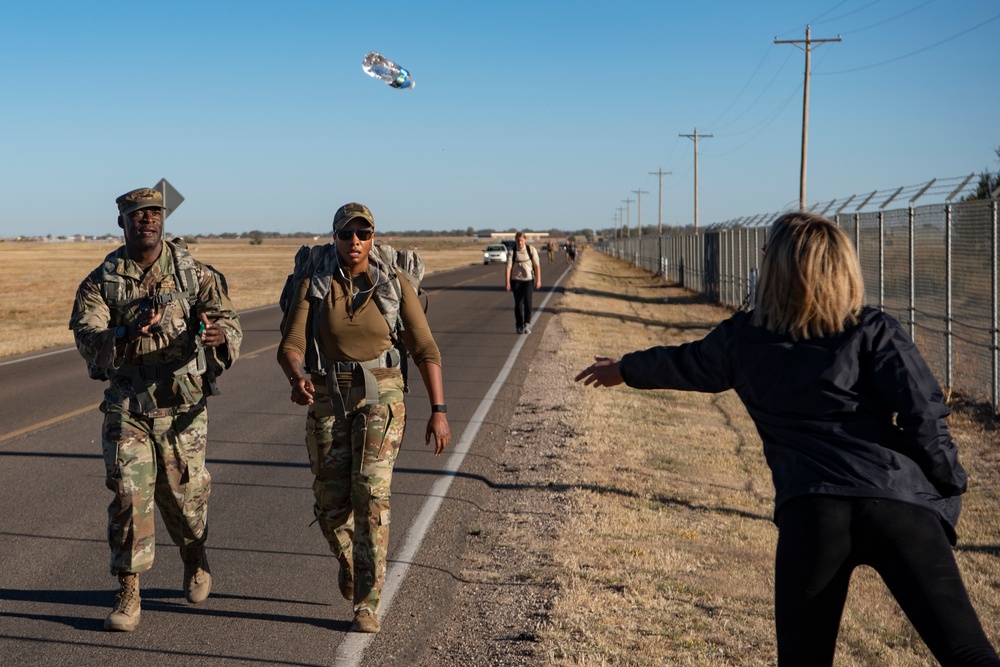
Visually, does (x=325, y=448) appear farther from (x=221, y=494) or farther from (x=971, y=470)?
(x=971, y=470)

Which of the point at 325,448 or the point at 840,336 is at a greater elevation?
the point at 840,336

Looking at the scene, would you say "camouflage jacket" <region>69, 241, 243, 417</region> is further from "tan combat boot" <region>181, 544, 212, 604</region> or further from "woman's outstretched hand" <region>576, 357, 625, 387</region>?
"woman's outstretched hand" <region>576, 357, 625, 387</region>

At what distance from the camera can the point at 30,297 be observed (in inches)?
1547

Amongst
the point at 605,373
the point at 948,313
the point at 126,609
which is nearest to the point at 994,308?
the point at 948,313

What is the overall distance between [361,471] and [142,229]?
1526 mm

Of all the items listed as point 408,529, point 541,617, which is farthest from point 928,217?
point 541,617

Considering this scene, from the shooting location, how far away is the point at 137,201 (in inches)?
200

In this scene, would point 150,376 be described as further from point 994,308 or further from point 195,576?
point 994,308

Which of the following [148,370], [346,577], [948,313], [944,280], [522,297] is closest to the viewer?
[148,370]

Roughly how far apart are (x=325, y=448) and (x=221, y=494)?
3105mm

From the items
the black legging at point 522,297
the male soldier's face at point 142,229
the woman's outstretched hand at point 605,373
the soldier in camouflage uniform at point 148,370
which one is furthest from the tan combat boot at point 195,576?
the black legging at point 522,297

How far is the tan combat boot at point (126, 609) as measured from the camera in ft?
16.5

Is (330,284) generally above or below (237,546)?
above

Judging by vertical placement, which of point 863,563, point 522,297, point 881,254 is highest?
point 881,254
